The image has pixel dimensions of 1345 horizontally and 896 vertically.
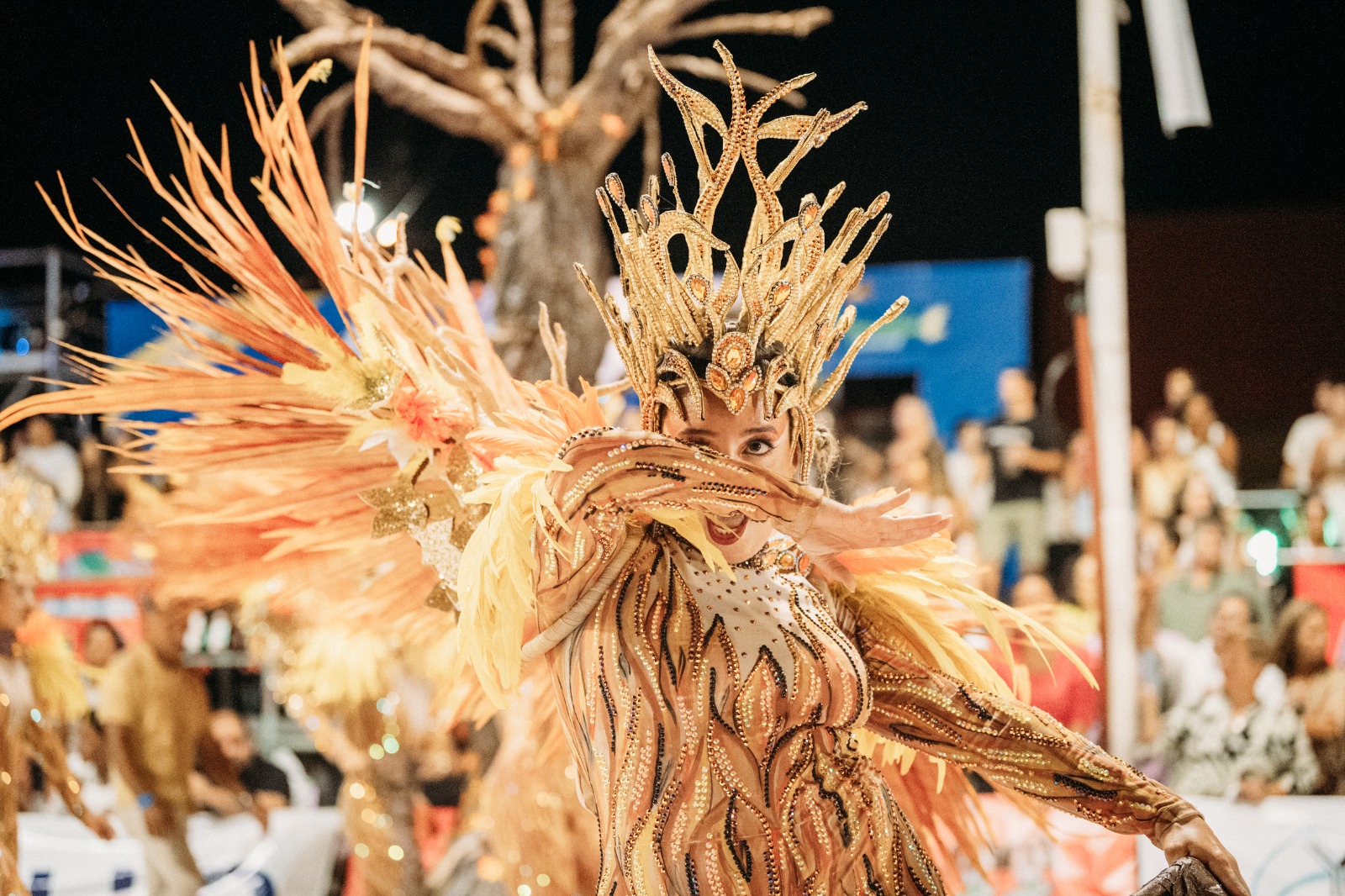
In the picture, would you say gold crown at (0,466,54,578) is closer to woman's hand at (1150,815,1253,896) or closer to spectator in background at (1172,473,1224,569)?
woman's hand at (1150,815,1253,896)

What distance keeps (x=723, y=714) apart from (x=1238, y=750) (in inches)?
108

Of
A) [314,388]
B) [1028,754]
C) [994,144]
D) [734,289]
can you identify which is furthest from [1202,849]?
[994,144]

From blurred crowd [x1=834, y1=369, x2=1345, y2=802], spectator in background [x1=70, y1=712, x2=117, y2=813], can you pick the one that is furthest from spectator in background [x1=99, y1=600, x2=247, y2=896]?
blurred crowd [x1=834, y1=369, x2=1345, y2=802]

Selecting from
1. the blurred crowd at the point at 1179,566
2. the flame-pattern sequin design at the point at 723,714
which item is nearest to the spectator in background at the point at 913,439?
the blurred crowd at the point at 1179,566

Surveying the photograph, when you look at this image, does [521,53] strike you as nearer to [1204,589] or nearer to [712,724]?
[1204,589]

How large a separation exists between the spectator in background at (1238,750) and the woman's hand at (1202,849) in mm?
2101

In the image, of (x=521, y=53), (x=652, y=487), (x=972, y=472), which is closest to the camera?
(x=652, y=487)

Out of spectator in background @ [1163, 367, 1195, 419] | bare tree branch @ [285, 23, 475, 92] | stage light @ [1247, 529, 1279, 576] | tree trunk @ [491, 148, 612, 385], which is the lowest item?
stage light @ [1247, 529, 1279, 576]

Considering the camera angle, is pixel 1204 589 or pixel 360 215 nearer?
pixel 360 215

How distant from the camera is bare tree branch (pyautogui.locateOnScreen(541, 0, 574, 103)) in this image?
4.61 meters

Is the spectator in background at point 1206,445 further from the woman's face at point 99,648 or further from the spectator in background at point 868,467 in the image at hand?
the woman's face at point 99,648

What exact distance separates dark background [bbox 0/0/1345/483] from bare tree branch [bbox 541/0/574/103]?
0.44 m

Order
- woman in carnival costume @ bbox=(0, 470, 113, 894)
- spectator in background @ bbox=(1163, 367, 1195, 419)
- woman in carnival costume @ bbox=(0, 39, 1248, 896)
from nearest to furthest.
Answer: woman in carnival costume @ bbox=(0, 39, 1248, 896) < woman in carnival costume @ bbox=(0, 470, 113, 894) < spectator in background @ bbox=(1163, 367, 1195, 419)

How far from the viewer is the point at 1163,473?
5375 millimetres
